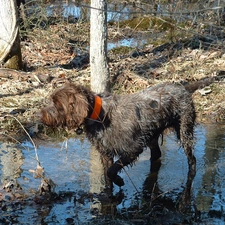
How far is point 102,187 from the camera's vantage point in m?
6.53

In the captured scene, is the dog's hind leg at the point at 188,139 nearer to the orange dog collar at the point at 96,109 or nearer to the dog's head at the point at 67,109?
the orange dog collar at the point at 96,109

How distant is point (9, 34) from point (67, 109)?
626 cm

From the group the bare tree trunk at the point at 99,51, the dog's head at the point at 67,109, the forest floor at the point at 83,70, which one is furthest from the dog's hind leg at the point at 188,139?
the bare tree trunk at the point at 99,51

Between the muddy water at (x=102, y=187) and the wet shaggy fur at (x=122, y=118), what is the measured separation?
0.35m

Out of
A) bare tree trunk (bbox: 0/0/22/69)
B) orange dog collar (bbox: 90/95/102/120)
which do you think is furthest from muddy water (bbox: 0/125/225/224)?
bare tree trunk (bbox: 0/0/22/69)

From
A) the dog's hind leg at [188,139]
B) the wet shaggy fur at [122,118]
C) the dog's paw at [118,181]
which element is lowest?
the dog's paw at [118,181]

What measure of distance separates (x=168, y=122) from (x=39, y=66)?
637cm

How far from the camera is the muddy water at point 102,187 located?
552 centimetres

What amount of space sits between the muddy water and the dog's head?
0.86 m

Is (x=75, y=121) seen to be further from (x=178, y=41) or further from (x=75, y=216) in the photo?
(x=178, y=41)

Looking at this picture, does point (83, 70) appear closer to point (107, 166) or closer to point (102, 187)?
point (107, 166)

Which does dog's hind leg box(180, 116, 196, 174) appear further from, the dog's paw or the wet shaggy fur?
the dog's paw

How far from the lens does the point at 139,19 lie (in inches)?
710

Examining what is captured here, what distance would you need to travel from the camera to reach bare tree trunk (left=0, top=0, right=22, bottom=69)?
11.5 m
